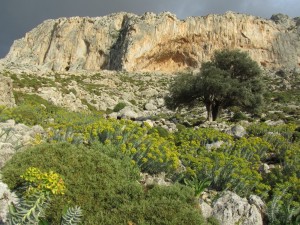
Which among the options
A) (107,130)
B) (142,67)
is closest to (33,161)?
(107,130)

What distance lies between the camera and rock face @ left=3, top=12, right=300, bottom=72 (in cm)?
7919

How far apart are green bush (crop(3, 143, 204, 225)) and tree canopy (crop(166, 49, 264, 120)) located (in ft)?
66.4

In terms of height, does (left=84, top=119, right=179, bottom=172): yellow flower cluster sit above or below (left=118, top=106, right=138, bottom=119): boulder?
below

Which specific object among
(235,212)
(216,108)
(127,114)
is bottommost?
(235,212)

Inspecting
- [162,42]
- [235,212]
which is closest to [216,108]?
[235,212]

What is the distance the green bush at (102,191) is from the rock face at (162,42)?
7001 cm

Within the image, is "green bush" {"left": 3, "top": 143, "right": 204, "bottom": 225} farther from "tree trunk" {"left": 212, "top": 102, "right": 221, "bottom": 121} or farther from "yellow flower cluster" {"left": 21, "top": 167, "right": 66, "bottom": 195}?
"tree trunk" {"left": 212, "top": 102, "right": 221, "bottom": 121}

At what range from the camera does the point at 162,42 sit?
79.8m

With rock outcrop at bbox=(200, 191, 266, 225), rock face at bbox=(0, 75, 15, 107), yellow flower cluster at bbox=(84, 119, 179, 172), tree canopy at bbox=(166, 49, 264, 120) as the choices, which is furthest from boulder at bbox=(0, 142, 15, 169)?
tree canopy at bbox=(166, 49, 264, 120)

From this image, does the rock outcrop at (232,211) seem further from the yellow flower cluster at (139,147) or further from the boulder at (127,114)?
the boulder at (127,114)

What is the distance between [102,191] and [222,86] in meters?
20.9

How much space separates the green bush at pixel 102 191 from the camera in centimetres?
559

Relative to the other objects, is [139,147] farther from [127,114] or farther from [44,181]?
[127,114]

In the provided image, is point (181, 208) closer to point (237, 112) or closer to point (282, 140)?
point (282, 140)
